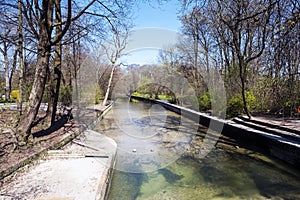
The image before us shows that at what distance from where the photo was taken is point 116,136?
8.25m

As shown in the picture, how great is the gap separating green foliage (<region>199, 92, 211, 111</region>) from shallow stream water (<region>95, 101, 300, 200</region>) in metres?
6.47

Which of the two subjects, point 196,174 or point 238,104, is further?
point 238,104

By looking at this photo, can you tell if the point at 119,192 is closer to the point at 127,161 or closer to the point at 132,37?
the point at 127,161

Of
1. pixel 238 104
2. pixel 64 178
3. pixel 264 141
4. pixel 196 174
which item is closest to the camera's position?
pixel 64 178

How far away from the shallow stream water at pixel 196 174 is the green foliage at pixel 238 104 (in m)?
3.72

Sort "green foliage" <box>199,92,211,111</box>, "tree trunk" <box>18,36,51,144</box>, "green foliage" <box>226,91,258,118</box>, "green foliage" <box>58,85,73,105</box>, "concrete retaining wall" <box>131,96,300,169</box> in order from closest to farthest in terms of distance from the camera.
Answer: "concrete retaining wall" <box>131,96,300,169</box>, "tree trunk" <box>18,36,51,144</box>, "green foliage" <box>226,91,258,118</box>, "green foliage" <box>199,92,211,111</box>, "green foliage" <box>58,85,73,105</box>

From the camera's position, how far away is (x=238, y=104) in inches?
416

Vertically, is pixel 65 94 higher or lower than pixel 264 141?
higher

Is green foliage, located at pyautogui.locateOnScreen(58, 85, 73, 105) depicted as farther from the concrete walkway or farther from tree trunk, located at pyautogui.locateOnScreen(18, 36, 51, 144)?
the concrete walkway

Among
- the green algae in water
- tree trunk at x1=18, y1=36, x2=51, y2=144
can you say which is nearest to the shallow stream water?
the green algae in water

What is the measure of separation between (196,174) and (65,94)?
1213 cm

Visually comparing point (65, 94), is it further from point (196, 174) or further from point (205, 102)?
point (196, 174)

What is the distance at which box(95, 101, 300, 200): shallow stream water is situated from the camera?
3801 mm

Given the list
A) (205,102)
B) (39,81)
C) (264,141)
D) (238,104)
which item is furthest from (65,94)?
(264,141)
